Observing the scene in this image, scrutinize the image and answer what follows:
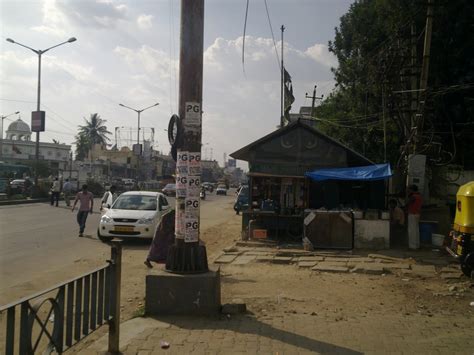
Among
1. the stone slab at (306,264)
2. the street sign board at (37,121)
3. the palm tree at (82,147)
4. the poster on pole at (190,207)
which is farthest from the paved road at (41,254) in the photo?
the palm tree at (82,147)

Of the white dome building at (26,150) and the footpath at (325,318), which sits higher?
the white dome building at (26,150)

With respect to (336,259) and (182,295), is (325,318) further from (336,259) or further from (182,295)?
(336,259)

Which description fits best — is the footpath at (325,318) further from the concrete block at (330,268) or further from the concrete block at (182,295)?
the concrete block at (182,295)

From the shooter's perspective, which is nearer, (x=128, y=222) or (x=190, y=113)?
(x=190, y=113)

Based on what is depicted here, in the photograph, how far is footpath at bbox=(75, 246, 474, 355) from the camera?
16.1 feet

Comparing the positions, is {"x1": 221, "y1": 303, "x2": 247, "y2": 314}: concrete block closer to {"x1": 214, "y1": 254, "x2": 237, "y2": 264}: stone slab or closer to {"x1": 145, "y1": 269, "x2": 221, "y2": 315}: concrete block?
{"x1": 145, "y1": 269, "x2": 221, "y2": 315}: concrete block

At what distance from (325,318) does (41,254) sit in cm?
768

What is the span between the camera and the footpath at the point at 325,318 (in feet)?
16.1

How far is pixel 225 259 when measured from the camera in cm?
1087

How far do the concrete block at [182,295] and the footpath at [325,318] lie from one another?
5.2 inches

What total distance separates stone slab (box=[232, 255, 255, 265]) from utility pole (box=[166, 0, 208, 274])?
4.31m

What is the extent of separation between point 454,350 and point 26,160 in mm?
73796

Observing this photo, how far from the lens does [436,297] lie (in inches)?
287

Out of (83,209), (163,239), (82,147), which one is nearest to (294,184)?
(83,209)
